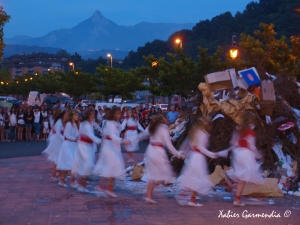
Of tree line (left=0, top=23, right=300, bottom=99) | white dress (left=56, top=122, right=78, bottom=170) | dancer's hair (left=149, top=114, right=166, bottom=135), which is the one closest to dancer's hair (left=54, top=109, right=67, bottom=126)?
white dress (left=56, top=122, right=78, bottom=170)

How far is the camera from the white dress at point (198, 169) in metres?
9.18

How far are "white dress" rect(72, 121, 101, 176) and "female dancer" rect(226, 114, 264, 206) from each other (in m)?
2.91

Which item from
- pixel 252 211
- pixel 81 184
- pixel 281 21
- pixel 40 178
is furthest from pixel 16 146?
pixel 281 21

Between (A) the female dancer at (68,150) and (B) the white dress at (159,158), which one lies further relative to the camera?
(A) the female dancer at (68,150)

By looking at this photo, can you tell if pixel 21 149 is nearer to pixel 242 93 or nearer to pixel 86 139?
pixel 86 139

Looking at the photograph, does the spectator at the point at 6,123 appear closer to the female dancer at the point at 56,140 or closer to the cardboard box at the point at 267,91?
the female dancer at the point at 56,140

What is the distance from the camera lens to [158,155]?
9.51m

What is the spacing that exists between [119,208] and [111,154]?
4.20ft

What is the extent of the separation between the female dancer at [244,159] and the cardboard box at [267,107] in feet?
8.12

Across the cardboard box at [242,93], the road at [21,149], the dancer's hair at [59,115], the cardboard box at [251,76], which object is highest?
the cardboard box at [251,76]

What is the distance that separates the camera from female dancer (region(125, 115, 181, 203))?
9500 millimetres

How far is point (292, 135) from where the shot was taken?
1186 centimetres

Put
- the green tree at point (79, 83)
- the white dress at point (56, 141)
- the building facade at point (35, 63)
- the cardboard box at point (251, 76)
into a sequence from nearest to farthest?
the cardboard box at point (251, 76) → the white dress at point (56, 141) → the green tree at point (79, 83) → the building facade at point (35, 63)

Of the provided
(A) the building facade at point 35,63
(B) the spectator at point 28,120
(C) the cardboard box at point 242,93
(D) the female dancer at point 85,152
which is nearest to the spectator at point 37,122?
(B) the spectator at point 28,120
